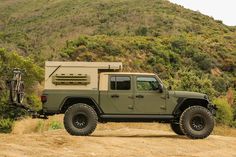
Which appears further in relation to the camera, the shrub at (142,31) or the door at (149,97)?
the shrub at (142,31)

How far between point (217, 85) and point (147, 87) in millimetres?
43047

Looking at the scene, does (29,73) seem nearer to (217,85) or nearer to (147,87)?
(217,85)

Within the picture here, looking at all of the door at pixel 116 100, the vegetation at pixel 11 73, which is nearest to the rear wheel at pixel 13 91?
the door at pixel 116 100

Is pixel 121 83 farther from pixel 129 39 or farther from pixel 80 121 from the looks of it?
pixel 129 39

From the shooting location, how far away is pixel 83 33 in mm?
78812

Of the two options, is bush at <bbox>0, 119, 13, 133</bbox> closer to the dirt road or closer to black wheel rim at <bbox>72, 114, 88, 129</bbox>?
black wheel rim at <bbox>72, 114, 88, 129</bbox>

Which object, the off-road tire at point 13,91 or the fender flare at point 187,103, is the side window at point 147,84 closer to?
the fender flare at point 187,103

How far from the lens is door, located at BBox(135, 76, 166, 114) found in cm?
1378

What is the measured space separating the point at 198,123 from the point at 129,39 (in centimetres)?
5323

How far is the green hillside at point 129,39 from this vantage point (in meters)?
57.2

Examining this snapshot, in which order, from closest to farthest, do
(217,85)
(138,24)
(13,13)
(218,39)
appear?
1. (217,85)
2. (218,39)
3. (138,24)
4. (13,13)

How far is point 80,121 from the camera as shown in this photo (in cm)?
1366

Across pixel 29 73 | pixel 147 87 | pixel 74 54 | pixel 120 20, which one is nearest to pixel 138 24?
pixel 120 20

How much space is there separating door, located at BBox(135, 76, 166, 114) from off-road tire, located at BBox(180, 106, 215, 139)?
655 mm
